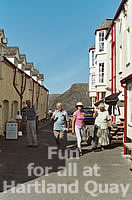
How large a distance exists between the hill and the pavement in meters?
58.9

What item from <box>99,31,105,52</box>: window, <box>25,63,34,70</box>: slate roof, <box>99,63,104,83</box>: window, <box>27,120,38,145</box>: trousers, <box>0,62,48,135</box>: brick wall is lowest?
<box>27,120,38,145</box>: trousers

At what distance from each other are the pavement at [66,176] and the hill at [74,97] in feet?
193

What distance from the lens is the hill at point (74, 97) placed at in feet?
228

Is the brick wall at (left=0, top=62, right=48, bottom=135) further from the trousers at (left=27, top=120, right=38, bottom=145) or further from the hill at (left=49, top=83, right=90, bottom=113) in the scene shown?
the hill at (left=49, top=83, right=90, bottom=113)

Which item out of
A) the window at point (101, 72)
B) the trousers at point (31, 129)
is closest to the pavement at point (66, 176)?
the trousers at point (31, 129)

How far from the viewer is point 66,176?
6.12 metres

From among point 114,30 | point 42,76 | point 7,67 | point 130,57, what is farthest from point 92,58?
point 130,57

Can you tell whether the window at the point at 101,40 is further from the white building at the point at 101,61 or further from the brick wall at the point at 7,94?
the brick wall at the point at 7,94

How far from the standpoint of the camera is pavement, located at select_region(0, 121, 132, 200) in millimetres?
4887

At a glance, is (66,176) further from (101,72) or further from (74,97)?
(74,97)

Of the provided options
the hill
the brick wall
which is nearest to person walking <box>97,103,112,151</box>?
the brick wall

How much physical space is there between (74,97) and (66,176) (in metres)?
66.7

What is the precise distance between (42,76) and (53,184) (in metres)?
28.2

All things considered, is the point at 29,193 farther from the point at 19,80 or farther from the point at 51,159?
the point at 19,80
